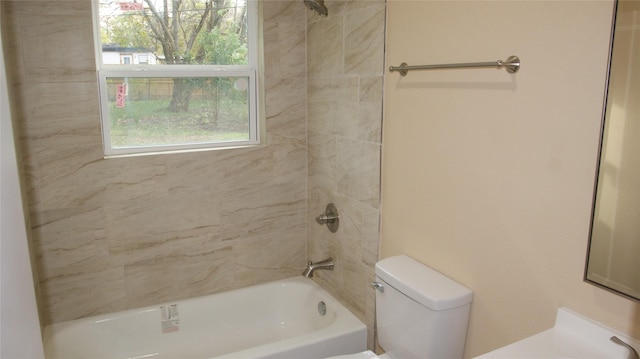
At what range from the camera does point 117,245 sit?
7.97 feet

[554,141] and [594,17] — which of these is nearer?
[594,17]

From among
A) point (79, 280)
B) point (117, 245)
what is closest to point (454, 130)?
point (117, 245)

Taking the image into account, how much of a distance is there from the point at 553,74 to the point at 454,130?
0.43m

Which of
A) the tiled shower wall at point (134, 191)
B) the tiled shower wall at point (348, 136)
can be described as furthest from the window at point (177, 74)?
the tiled shower wall at point (348, 136)

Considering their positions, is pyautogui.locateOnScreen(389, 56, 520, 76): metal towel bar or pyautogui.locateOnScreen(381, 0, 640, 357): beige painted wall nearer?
pyautogui.locateOnScreen(381, 0, 640, 357): beige painted wall

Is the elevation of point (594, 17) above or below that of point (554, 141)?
above

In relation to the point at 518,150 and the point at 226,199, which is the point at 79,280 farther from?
the point at 518,150

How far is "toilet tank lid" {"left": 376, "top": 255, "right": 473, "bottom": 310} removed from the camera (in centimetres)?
163

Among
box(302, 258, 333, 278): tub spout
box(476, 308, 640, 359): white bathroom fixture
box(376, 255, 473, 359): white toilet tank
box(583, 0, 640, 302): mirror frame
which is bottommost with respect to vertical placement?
box(302, 258, 333, 278): tub spout

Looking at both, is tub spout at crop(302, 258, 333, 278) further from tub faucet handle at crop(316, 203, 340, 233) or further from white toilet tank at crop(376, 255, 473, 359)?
white toilet tank at crop(376, 255, 473, 359)

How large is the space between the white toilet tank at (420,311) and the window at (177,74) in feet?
4.19

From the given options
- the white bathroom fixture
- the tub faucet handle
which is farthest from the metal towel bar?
the tub faucet handle

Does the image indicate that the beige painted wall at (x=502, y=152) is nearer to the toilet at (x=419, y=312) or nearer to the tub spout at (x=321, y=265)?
the toilet at (x=419, y=312)

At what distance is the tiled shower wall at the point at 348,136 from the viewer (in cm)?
214
